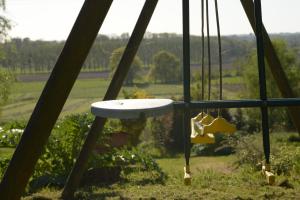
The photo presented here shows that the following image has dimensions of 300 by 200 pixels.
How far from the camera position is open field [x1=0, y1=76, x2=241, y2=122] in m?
38.5

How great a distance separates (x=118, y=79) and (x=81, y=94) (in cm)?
4929

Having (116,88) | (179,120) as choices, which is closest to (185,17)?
(116,88)

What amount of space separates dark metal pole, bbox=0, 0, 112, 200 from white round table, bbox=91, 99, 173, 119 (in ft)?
0.78

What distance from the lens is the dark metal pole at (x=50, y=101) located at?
2.48m

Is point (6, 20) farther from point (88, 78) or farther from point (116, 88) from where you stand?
point (88, 78)

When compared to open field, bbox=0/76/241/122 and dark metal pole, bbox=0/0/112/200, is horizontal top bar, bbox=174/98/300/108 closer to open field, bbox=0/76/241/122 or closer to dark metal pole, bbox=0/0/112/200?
dark metal pole, bbox=0/0/112/200

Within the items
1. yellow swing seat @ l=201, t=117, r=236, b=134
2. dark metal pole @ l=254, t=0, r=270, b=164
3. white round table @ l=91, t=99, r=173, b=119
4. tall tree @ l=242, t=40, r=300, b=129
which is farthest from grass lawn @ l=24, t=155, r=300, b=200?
tall tree @ l=242, t=40, r=300, b=129

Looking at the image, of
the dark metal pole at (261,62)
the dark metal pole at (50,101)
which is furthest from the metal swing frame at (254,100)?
the dark metal pole at (50,101)

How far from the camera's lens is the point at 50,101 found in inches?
97.7

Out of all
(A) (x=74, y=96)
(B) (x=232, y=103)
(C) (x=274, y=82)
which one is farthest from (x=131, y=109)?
(A) (x=74, y=96)

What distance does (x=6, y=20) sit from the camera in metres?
17.5

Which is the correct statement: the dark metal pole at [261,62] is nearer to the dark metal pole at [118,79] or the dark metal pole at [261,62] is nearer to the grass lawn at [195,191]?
the dark metal pole at [118,79]

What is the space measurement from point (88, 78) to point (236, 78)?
2446 centimetres

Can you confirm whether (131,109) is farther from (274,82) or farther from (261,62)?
(274,82)
